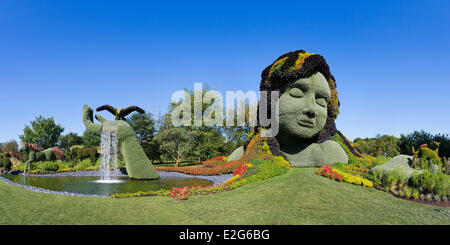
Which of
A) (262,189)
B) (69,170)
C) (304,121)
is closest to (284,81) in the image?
(304,121)

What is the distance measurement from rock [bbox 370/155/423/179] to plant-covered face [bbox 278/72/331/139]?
3.72m

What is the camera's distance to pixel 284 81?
1224 centimetres

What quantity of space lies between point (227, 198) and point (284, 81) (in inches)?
288

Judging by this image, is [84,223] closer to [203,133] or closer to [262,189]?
[262,189]

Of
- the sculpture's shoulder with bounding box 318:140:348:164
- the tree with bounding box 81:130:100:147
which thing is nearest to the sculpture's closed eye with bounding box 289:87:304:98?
the sculpture's shoulder with bounding box 318:140:348:164

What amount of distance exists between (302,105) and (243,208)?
24.5 feet

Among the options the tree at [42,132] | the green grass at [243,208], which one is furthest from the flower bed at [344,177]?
the tree at [42,132]

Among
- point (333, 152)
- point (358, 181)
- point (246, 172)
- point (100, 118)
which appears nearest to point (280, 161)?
point (246, 172)

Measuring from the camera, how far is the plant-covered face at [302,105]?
12031mm

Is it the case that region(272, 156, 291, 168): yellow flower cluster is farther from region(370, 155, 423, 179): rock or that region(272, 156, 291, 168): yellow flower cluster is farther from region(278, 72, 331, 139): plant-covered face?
region(370, 155, 423, 179): rock

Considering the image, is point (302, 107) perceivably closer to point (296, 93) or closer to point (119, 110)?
point (296, 93)

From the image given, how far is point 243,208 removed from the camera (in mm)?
6133

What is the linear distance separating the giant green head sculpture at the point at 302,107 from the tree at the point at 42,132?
40544 millimetres
